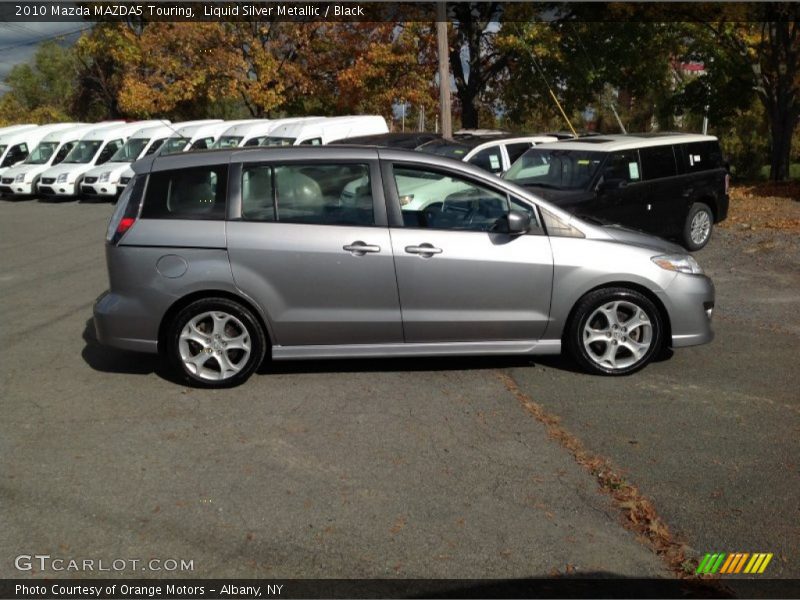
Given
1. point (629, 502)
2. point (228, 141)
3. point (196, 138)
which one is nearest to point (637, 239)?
point (629, 502)

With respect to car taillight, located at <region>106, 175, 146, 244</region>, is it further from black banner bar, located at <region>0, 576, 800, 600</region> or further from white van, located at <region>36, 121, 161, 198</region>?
white van, located at <region>36, 121, 161, 198</region>

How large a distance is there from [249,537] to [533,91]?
27.1 metres

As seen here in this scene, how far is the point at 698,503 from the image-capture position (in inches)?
172

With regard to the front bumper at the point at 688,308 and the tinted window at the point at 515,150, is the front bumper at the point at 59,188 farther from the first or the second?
the front bumper at the point at 688,308

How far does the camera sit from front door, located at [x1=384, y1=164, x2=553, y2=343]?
6.20 m

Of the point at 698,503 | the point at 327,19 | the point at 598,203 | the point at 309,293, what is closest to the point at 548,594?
the point at 698,503

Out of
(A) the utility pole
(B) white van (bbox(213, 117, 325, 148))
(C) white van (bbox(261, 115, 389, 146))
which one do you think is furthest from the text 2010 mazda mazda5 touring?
(B) white van (bbox(213, 117, 325, 148))

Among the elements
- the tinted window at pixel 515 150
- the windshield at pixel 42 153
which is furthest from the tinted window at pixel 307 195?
the windshield at pixel 42 153

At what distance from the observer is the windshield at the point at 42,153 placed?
25.7 m

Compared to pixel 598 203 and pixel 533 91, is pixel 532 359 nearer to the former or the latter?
pixel 598 203

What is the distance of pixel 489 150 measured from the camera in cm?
1500

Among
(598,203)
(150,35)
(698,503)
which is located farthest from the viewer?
(150,35)

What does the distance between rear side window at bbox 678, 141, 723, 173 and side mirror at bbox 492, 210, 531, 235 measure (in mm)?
6410

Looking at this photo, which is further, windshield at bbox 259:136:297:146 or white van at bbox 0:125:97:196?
white van at bbox 0:125:97:196
